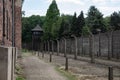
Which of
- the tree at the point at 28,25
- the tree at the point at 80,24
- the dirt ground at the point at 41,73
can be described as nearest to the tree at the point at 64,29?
the tree at the point at 80,24

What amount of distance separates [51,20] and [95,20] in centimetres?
2504

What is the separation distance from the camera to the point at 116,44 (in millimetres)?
31750

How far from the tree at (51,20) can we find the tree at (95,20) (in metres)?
10.7

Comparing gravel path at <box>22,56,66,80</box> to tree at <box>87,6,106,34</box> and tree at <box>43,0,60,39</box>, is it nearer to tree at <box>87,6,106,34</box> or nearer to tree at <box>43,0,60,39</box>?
tree at <box>87,6,106,34</box>

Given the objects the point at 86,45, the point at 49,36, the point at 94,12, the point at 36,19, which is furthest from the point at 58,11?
the point at 86,45

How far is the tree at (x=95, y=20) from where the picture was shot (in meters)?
74.3

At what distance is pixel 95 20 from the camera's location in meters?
76.0

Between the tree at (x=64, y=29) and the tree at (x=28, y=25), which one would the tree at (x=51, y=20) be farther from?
the tree at (x=28, y=25)

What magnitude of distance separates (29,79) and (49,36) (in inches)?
3073

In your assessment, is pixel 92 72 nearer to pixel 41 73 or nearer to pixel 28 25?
pixel 41 73

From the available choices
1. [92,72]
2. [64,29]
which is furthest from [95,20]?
[92,72]

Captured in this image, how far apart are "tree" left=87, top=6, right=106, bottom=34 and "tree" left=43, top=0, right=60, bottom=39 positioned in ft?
35.1

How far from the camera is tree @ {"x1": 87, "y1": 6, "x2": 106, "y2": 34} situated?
74306mm

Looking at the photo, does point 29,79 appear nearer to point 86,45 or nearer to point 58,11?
point 86,45
